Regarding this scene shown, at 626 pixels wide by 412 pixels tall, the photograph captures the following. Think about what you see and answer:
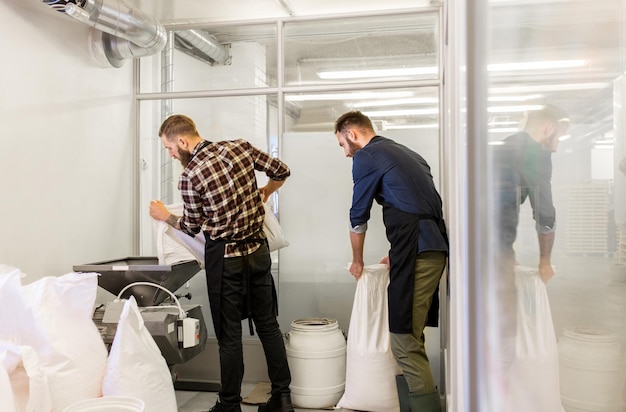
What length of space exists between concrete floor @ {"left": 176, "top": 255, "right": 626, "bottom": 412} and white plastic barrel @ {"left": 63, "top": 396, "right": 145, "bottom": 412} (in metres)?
1.60

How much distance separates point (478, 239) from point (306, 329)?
241 centimetres

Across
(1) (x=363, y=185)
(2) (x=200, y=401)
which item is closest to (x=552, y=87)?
(1) (x=363, y=185)

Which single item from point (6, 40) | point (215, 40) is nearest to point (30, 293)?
point (6, 40)

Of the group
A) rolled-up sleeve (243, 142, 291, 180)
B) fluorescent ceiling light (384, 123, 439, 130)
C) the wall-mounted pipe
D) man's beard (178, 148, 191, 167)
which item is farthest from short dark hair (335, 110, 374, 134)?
the wall-mounted pipe

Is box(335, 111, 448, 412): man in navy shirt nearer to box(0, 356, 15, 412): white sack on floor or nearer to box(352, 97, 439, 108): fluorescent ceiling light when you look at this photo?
box(352, 97, 439, 108): fluorescent ceiling light

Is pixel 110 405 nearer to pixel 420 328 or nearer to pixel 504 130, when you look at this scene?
pixel 420 328

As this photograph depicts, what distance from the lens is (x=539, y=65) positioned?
0.52m

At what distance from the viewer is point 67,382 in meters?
1.96

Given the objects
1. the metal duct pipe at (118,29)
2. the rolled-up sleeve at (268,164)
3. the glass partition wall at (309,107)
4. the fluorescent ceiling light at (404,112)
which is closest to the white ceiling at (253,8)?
the glass partition wall at (309,107)

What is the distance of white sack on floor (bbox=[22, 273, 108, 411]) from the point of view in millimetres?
1948

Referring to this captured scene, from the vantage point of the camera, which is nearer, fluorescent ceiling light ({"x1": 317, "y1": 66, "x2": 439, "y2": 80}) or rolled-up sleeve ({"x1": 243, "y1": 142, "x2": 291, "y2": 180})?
rolled-up sleeve ({"x1": 243, "y1": 142, "x2": 291, "y2": 180})

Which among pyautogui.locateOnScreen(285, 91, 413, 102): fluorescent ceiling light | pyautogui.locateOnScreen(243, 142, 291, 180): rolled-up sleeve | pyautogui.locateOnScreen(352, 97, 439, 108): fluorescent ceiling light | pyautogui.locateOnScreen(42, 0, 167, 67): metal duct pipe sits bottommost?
pyautogui.locateOnScreen(243, 142, 291, 180): rolled-up sleeve

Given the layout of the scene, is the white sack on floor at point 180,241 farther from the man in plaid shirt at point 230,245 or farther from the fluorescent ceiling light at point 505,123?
the fluorescent ceiling light at point 505,123

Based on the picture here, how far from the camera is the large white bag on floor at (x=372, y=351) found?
2711 millimetres
